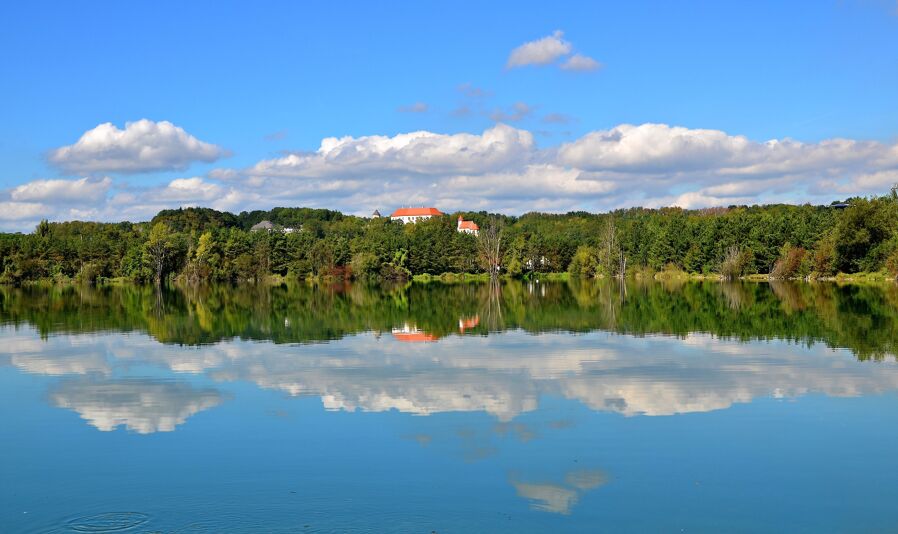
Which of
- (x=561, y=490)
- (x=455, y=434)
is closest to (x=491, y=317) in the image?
(x=455, y=434)

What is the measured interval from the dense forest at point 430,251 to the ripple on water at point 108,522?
3072 inches

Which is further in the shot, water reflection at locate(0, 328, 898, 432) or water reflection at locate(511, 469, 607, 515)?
water reflection at locate(0, 328, 898, 432)

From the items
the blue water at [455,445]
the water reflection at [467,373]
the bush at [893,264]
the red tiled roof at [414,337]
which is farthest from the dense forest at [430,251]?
the blue water at [455,445]

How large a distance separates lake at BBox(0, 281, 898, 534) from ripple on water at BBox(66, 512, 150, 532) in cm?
3

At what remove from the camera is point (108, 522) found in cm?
891

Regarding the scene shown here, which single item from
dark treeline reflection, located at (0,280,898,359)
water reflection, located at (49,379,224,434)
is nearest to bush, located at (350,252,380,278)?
dark treeline reflection, located at (0,280,898,359)

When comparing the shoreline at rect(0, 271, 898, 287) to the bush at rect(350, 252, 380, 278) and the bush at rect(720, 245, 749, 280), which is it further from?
the bush at rect(350, 252, 380, 278)

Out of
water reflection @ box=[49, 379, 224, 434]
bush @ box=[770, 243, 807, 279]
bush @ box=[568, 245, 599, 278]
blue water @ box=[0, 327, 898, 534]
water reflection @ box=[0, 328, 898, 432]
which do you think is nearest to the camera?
blue water @ box=[0, 327, 898, 534]

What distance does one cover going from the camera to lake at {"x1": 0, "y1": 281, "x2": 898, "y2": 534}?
30.0 feet

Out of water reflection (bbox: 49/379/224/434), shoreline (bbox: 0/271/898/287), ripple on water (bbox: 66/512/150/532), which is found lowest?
ripple on water (bbox: 66/512/150/532)

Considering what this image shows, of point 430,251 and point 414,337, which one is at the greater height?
point 430,251

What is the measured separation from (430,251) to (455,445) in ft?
310

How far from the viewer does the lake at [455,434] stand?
360 inches

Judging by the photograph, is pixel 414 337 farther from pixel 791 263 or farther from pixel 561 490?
pixel 791 263
